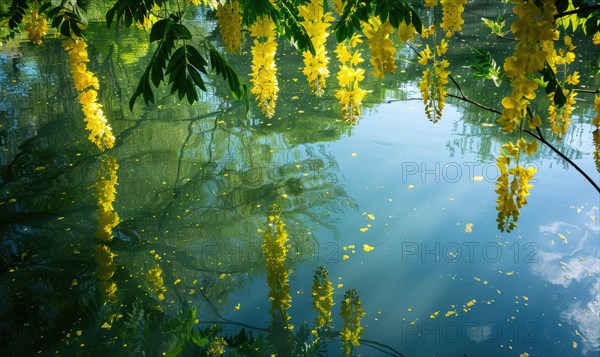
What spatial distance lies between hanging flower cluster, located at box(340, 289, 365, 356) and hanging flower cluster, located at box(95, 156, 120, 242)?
6.80 ft

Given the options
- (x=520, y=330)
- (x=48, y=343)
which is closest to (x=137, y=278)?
(x=48, y=343)

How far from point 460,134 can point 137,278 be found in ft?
12.8

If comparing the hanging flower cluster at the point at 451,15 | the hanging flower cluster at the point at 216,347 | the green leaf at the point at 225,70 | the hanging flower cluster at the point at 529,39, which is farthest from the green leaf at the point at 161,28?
the hanging flower cluster at the point at 216,347

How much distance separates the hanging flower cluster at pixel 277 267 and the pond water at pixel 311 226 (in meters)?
0.06

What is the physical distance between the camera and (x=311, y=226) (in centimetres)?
418

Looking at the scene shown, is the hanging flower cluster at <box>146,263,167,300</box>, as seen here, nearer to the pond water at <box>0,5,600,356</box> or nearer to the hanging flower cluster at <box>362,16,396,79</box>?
the pond water at <box>0,5,600,356</box>

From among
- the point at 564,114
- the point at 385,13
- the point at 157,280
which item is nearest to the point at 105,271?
the point at 157,280

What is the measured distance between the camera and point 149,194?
4.78 meters

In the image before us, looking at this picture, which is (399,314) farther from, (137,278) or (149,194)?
(149,194)

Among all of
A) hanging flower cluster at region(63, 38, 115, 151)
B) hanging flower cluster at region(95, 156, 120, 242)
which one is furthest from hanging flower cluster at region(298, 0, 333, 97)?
hanging flower cluster at region(95, 156, 120, 242)

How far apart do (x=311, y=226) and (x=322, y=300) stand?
962mm

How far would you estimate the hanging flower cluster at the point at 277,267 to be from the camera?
3238mm

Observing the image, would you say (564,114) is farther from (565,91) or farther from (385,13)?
(385,13)

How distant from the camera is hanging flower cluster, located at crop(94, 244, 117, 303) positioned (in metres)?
3.45
